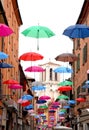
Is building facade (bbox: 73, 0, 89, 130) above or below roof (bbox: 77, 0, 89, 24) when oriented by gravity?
below

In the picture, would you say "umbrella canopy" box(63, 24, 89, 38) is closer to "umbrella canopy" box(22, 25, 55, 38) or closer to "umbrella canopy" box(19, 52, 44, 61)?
"umbrella canopy" box(22, 25, 55, 38)

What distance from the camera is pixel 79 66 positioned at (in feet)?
131

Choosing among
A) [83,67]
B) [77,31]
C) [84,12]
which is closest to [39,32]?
[77,31]

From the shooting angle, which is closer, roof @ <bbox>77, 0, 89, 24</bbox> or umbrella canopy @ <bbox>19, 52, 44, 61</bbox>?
umbrella canopy @ <bbox>19, 52, 44, 61</bbox>

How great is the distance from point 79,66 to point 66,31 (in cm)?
2339

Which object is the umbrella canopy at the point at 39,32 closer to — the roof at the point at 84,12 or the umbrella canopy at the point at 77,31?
the umbrella canopy at the point at 77,31

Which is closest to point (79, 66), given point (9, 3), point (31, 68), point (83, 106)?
point (83, 106)

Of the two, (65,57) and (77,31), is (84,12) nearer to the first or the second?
(65,57)

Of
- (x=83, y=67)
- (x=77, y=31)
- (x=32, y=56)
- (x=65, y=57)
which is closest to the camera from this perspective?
(x=77, y=31)

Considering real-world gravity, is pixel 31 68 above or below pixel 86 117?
above

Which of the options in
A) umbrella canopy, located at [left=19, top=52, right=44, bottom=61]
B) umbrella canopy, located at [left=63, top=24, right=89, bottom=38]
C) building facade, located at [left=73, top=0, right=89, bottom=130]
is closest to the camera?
umbrella canopy, located at [left=63, top=24, right=89, bottom=38]

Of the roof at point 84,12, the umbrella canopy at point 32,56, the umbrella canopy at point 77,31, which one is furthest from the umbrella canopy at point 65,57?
the roof at point 84,12

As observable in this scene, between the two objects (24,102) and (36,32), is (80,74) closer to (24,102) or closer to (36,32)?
(24,102)

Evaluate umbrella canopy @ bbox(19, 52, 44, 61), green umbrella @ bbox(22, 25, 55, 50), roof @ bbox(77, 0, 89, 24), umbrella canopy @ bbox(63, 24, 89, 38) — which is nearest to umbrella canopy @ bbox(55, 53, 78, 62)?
umbrella canopy @ bbox(19, 52, 44, 61)
